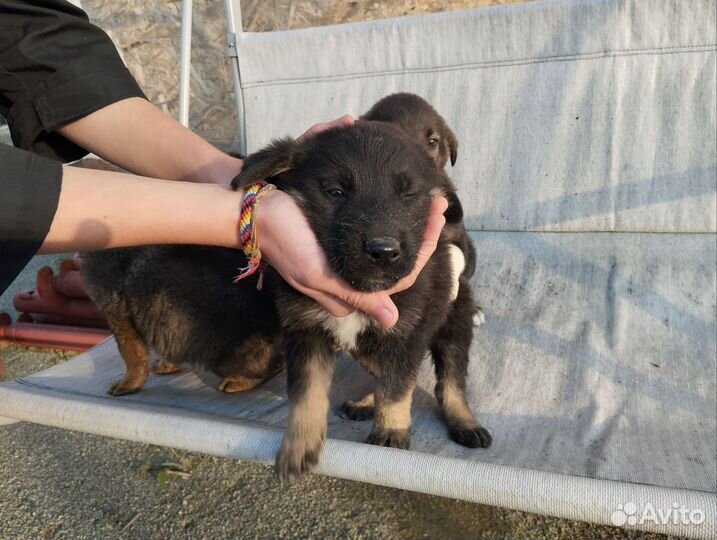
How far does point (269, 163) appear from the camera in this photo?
1750 millimetres

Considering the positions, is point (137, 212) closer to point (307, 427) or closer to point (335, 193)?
point (335, 193)

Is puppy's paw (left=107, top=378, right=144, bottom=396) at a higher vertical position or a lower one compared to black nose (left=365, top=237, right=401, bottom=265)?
lower

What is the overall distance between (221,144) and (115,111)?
11.1 ft

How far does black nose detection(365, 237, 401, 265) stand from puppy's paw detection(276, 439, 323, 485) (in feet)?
1.74

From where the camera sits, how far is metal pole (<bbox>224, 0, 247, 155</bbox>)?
3750 millimetres

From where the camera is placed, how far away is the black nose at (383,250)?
5.08ft

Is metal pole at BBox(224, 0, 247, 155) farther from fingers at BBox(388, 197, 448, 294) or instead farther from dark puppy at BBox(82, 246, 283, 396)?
fingers at BBox(388, 197, 448, 294)

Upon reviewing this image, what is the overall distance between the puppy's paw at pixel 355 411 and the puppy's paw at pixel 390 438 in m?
0.28

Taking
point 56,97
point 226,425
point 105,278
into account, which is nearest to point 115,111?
point 56,97

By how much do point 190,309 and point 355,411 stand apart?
72cm

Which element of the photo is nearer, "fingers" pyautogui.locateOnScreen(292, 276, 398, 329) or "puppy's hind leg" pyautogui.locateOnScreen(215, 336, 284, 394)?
"fingers" pyautogui.locateOnScreen(292, 276, 398, 329)

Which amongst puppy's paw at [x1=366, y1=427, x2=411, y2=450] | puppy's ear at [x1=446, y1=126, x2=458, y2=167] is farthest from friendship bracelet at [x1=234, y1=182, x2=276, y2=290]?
puppy's ear at [x1=446, y1=126, x2=458, y2=167]

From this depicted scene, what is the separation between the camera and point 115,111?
2.29 meters

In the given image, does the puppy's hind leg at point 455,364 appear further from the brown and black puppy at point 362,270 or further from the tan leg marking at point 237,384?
the tan leg marking at point 237,384
